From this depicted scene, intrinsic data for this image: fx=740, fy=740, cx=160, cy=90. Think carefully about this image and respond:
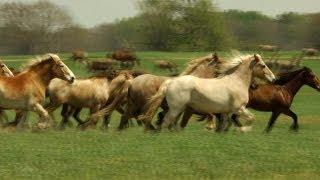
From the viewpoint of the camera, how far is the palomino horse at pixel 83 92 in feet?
56.0

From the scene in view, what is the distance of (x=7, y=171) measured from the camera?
31.8 feet

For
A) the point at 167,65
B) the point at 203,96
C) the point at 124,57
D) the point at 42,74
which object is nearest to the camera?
the point at 203,96

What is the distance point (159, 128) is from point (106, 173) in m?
4.65

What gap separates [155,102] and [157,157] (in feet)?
12.2

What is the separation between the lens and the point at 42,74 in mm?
15156

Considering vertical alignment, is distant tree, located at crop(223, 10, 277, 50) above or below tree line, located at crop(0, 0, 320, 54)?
below

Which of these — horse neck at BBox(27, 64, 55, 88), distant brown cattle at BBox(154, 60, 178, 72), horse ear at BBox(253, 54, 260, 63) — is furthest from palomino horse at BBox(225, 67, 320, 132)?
distant brown cattle at BBox(154, 60, 178, 72)

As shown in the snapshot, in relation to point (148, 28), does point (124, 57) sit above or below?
above

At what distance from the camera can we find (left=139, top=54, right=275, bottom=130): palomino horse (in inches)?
546

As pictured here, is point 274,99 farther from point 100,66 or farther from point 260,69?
point 100,66

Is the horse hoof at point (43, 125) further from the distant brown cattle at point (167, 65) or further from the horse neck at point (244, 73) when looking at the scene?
the distant brown cattle at point (167, 65)

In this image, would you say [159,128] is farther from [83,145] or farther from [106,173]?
[106,173]

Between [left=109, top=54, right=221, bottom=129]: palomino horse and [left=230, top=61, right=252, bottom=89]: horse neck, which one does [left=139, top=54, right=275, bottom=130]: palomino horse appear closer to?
[left=230, top=61, right=252, bottom=89]: horse neck

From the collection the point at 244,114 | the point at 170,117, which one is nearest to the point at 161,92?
the point at 170,117
